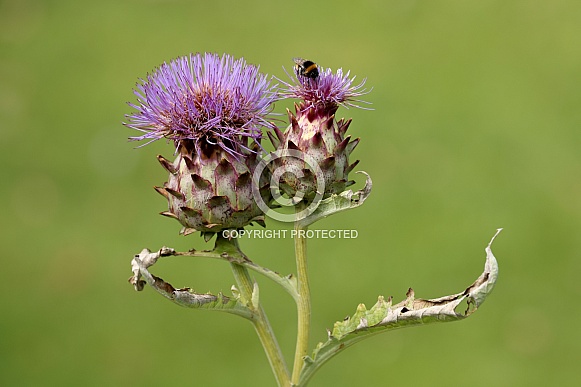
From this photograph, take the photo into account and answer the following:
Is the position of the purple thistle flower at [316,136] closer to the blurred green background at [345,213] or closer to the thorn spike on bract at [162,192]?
the thorn spike on bract at [162,192]

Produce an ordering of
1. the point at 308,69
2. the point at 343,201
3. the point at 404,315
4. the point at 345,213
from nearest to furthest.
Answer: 1. the point at 404,315
2. the point at 343,201
3. the point at 308,69
4. the point at 345,213

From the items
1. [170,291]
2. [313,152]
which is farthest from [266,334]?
[313,152]

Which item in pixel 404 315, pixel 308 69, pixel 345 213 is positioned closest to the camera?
pixel 404 315

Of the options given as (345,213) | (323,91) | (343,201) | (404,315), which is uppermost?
(345,213)

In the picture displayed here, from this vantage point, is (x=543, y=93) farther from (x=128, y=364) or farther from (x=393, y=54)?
(x=128, y=364)

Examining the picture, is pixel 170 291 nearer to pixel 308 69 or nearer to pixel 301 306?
pixel 301 306

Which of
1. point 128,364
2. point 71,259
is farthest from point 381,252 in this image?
point 71,259

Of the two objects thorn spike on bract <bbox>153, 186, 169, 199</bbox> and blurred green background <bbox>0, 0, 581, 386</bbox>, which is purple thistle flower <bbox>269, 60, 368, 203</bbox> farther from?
blurred green background <bbox>0, 0, 581, 386</bbox>
